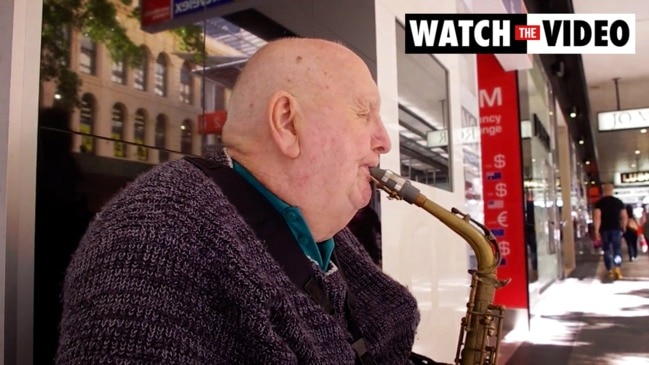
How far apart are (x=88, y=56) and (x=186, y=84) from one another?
1.08ft

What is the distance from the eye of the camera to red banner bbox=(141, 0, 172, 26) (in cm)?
144

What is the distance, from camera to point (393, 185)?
1.31 meters

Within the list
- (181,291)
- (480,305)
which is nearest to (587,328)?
(480,305)

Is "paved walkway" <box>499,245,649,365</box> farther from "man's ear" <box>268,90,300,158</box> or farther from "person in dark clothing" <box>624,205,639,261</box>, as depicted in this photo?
"person in dark clothing" <box>624,205,639,261</box>

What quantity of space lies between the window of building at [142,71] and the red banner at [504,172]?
12.8ft

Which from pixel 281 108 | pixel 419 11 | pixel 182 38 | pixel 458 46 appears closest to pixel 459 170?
pixel 458 46

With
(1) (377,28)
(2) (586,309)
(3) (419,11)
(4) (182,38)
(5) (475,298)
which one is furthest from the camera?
(2) (586,309)

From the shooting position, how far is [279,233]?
0.83 meters

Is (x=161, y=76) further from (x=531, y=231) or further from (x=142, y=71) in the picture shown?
(x=531, y=231)

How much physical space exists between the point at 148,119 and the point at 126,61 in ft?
0.50

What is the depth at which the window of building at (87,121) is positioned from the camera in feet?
4.09

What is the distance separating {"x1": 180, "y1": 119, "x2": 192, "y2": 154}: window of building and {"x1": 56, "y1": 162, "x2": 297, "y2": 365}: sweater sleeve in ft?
2.72

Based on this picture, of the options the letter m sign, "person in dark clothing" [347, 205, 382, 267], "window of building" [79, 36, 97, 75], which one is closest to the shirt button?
"window of building" [79, 36, 97, 75]

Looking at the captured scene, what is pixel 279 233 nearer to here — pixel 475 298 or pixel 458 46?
pixel 475 298
